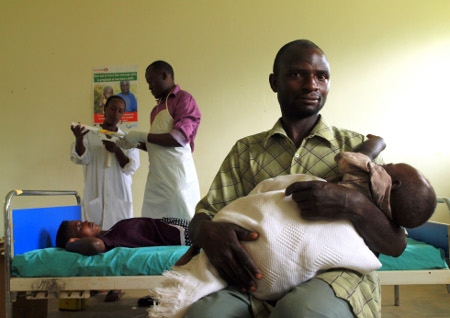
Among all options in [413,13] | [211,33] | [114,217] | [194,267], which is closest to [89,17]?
[211,33]

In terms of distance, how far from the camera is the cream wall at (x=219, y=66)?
4.33 meters

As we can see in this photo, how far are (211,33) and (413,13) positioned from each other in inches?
86.9

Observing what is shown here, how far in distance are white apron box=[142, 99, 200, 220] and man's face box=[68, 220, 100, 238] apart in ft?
1.63

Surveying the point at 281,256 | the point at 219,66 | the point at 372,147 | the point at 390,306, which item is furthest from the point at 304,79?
the point at 219,66

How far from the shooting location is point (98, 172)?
3770 mm

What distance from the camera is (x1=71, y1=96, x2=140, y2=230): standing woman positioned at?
3711mm

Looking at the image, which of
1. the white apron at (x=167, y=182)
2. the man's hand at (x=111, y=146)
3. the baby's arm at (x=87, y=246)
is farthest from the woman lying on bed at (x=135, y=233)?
the man's hand at (x=111, y=146)

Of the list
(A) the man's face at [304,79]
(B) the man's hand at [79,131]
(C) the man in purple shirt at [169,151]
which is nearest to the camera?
(A) the man's face at [304,79]

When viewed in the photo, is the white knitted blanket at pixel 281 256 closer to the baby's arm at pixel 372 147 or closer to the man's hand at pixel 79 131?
the baby's arm at pixel 372 147

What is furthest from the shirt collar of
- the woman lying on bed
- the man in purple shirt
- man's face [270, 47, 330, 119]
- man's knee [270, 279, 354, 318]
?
the man in purple shirt

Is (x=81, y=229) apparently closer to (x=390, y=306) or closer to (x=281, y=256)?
(x=281, y=256)

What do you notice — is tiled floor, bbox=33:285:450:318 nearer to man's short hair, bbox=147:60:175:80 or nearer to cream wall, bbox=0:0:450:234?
cream wall, bbox=0:0:450:234

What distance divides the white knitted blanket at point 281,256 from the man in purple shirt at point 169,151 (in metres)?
2.06

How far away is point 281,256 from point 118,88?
12.9 feet
